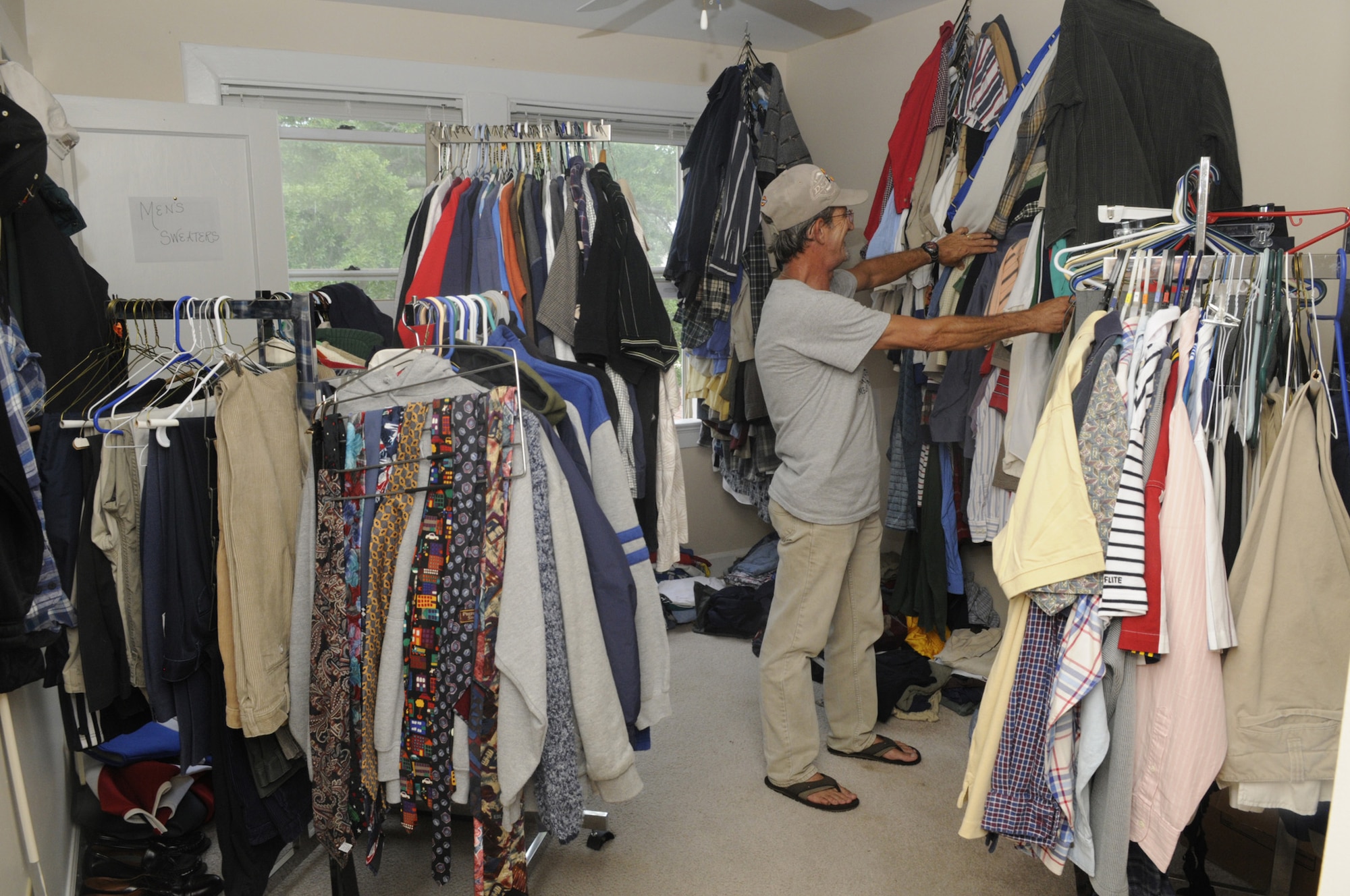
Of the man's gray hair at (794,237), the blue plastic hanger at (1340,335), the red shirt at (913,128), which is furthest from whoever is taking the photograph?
the red shirt at (913,128)

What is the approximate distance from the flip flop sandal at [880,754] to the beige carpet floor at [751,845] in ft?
0.08

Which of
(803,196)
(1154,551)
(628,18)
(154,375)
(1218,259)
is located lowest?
(1154,551)

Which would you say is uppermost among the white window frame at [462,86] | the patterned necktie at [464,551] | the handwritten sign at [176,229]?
the white window frame at [462,86]

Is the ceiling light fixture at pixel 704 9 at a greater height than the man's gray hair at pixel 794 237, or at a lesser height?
greater

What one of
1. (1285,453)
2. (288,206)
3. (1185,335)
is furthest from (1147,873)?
(288,206)

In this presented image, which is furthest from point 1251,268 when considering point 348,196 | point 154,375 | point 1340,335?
point 348,196

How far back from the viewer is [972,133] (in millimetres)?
2967

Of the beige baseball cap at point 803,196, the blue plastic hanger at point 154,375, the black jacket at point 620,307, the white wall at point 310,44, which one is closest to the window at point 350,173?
the white wall at point 310,44

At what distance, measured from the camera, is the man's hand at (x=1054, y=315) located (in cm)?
184

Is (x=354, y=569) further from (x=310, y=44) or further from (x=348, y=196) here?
(x=310, y=44)

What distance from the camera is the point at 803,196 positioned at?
2383 millimetres

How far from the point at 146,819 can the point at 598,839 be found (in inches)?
43.5

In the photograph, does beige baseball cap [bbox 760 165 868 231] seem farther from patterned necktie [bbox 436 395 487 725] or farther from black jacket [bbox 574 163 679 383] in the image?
patterned necktie [bbox 436 395 487 725]

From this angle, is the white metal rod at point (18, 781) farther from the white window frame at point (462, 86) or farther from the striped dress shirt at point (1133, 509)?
the white window frame at point (462, 86)
